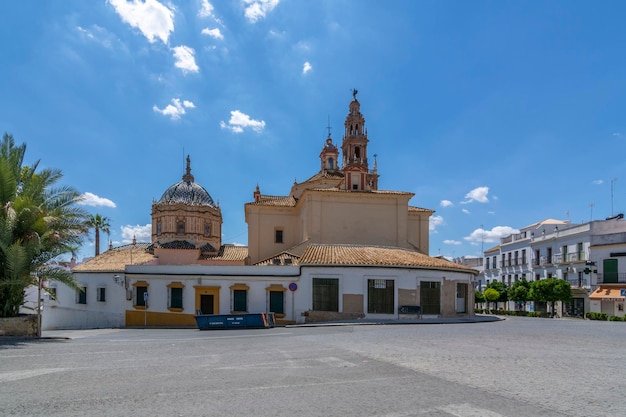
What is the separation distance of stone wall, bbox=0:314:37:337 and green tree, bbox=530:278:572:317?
1706 inches

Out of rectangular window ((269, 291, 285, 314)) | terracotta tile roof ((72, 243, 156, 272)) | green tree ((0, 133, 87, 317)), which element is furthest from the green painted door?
green tree ((0, 133, 87, 317))

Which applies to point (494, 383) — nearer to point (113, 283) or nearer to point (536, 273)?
point (113, 283)

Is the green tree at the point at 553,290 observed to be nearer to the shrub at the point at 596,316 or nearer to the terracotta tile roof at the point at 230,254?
the shrub at the point at 596,316

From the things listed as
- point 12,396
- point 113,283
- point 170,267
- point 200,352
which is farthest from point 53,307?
point 12,396

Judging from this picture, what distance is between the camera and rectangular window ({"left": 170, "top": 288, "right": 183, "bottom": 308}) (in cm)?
3034

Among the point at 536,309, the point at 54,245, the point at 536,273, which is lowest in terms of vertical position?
the point at 536,309

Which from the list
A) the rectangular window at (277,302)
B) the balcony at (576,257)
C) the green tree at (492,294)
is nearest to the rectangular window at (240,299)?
the rectangular window at (277,302)

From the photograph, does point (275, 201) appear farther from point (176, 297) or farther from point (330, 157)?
point (176, 297)

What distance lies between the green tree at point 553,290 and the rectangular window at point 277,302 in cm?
2930

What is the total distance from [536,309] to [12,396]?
5520cm

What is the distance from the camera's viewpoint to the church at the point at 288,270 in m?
29.3

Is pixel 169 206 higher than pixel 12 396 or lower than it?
higher

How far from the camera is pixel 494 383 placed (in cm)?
894

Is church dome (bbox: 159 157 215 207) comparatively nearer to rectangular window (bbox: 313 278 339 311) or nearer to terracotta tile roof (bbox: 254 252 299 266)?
terracotta tile roof (bbox: 254 252 299 266)
